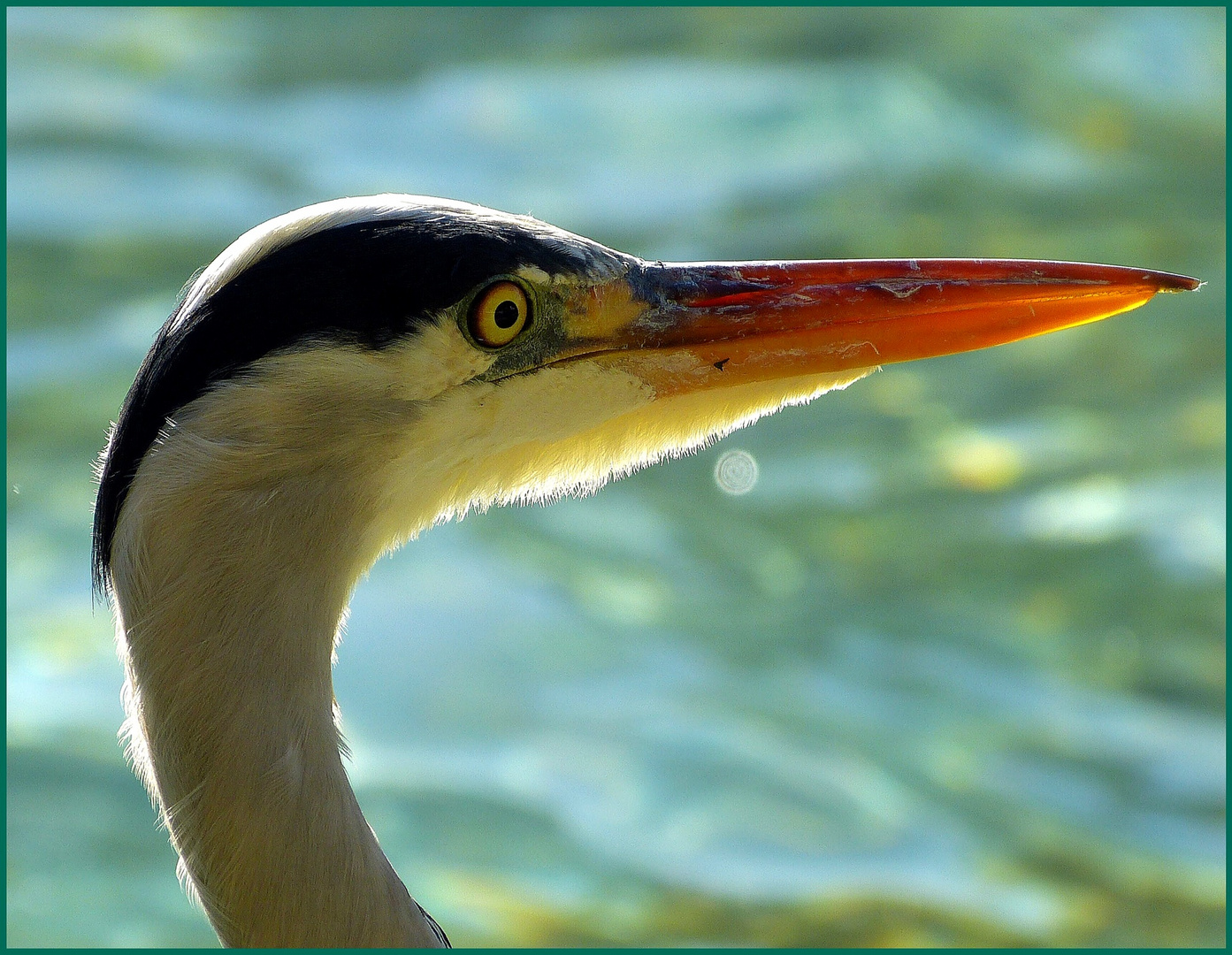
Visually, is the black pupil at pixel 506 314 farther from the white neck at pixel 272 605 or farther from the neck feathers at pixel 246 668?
Result: the neck feathers at pixel 246 668

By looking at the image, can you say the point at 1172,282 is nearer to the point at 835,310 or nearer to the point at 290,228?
the point at 835,310

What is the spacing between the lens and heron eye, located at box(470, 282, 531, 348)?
6.61ft

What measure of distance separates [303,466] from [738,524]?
3681 millimetres

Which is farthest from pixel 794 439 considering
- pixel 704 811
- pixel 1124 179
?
pixel 1124 179

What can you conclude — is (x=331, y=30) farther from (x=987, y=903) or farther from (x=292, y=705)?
(x=292, y=705)

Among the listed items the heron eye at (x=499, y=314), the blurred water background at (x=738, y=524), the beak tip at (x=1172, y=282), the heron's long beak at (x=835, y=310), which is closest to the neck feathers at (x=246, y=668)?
the heron eye at (x=499, y=314)

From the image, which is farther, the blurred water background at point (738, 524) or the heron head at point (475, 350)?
the blurred water background at point (738, 524)

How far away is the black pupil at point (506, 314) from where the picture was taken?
204 cm

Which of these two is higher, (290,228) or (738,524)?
(738,524)

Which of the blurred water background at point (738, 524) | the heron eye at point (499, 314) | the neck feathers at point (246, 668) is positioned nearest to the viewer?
the neck feathers at point (246, 668)

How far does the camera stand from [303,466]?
195 cm

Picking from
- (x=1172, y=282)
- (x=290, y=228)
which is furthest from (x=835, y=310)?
(x=290, y=228)

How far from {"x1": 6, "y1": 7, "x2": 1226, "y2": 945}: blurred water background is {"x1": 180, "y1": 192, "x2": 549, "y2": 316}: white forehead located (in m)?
2.50

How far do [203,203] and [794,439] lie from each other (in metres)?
2.97
